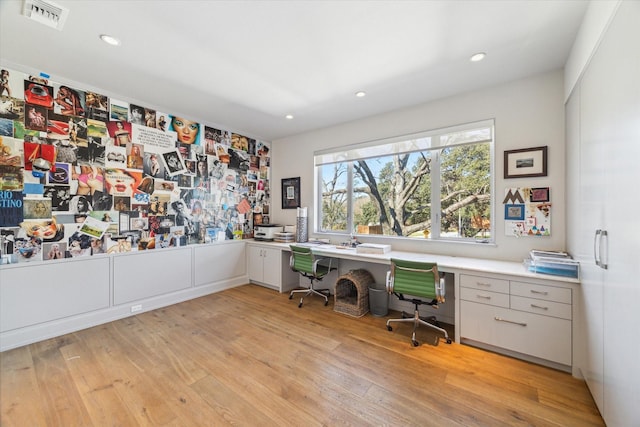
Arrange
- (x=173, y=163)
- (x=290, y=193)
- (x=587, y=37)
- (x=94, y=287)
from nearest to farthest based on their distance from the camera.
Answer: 1. (x=587, y=37)
2. (x=94, y=287)
3. (x=173, y=163)
4. (x=290, y=193)

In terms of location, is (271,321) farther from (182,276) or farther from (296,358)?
(182,276)

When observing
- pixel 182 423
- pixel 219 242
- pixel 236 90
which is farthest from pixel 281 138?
pixel 182 423

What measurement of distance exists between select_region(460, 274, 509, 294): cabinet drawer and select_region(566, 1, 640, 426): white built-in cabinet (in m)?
0.49

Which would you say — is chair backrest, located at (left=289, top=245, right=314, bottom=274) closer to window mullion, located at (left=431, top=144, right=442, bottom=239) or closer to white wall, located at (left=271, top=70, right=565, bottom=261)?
white wall, located at (left=271, top=70, right=565, bottom=261)

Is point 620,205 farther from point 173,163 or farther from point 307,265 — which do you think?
point 173,163

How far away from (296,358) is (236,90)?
9.56 ft

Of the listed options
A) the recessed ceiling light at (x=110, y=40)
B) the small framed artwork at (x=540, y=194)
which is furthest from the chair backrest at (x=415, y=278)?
the recessed ceiling light at (x=110, y=40)

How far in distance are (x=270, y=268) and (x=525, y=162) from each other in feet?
11.9

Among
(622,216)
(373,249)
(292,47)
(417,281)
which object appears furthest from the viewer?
(373,249)

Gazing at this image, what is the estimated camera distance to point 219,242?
414 cm

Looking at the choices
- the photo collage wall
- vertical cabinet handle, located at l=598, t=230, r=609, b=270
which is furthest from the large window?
the photo collage wall

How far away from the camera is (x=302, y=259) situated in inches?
139

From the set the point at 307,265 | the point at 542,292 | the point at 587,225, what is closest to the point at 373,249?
the point at 307,265

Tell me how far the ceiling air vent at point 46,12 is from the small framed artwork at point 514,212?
→ 13.5ft
